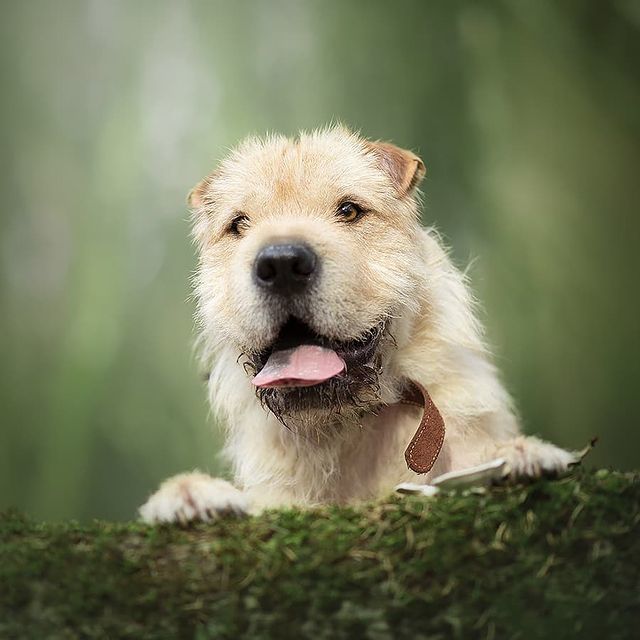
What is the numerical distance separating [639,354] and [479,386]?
1.20m

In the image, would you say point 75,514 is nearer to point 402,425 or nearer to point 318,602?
point 402,425

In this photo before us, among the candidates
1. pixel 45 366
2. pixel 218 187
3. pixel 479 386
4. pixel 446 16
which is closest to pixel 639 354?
pixel 479 386

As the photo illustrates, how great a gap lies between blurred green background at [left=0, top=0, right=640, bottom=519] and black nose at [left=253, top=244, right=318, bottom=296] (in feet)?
4.79

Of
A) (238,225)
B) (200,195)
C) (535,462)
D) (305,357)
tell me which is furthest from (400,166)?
(535,462)

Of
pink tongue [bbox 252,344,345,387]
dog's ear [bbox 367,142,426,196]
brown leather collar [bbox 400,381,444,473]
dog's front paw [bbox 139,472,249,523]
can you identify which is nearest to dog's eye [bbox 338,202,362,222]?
dog's ear [bbox 367,142,426,196]

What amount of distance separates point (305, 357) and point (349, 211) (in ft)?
1.82

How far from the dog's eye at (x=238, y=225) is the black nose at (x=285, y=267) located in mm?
388

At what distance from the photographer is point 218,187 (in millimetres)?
2734

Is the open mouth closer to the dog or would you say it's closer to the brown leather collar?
the dog

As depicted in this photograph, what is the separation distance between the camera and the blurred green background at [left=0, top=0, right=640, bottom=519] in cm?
339

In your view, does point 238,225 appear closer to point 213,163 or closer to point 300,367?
point 300,367

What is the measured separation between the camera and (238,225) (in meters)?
2.60

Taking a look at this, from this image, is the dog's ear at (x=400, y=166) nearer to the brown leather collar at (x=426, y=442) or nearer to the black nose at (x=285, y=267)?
the black nose at (x=285, y=267)

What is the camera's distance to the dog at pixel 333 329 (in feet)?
7.32
